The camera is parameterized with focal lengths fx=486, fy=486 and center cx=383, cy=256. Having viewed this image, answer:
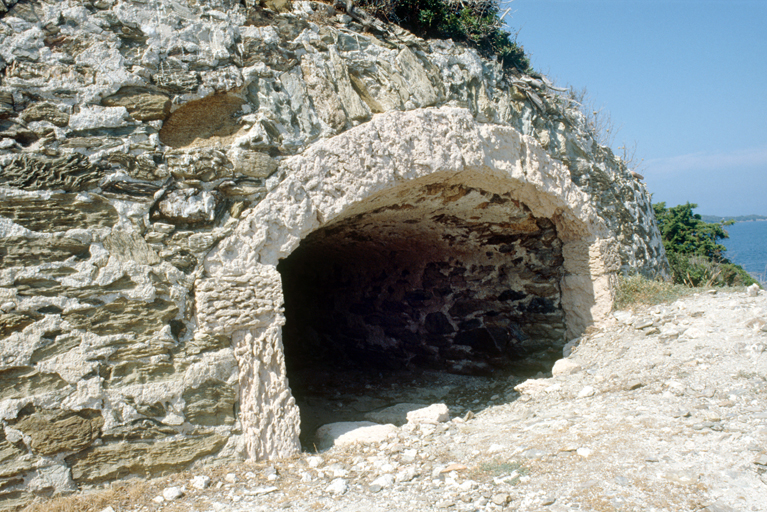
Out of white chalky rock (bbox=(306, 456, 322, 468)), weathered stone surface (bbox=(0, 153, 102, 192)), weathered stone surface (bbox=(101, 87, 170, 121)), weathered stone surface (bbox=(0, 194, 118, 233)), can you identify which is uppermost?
weathered stone surface (bbox=(101, 87, 170, 121))

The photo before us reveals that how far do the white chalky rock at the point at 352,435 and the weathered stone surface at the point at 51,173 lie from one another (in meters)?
1.77

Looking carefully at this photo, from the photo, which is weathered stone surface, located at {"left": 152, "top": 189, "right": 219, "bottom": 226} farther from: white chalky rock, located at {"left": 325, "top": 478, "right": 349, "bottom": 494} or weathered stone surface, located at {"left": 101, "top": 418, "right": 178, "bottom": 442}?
white chalky rock, located at {"left": 325, "top": 478, "right": 349, "bottom": 494}

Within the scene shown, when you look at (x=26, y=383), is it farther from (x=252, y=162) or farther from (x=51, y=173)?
(x=252, y=162)

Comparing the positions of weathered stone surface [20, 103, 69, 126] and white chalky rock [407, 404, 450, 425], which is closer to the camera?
weathered stone surface [20, 103, 69, 126]

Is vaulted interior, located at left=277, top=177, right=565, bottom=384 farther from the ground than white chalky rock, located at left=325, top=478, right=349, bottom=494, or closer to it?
farther from the ground

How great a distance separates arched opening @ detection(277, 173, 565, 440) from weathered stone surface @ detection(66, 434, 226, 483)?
90 centimetres

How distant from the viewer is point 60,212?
2113 mm

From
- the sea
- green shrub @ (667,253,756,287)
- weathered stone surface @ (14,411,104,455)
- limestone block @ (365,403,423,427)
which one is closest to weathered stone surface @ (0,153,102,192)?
weathered stone surface @ (14,411,104,455)

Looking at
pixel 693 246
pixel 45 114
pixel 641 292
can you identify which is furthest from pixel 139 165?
pixel 693 246

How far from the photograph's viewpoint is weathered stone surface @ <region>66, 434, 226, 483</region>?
211 centimetres

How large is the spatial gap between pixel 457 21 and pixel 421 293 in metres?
2.64

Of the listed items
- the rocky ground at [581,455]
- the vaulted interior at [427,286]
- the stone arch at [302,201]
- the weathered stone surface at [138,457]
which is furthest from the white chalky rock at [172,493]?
the vaulted interior at [427,286]

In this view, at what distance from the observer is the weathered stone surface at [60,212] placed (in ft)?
6.71

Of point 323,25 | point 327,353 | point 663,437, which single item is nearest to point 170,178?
point 323,25
